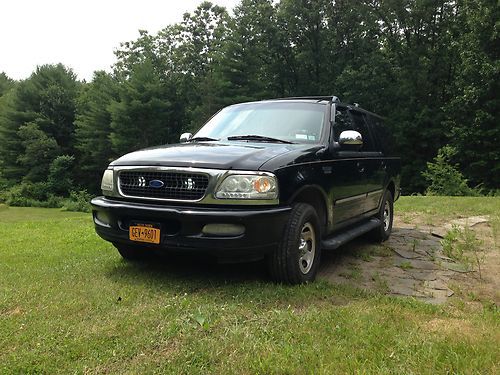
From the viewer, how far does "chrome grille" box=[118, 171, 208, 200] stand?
3.59 meters

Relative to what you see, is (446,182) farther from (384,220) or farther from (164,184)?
(164,184)

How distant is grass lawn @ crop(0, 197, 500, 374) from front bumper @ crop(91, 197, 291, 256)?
386 mm

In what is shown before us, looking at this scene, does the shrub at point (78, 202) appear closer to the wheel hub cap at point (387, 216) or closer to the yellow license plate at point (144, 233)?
the wheel hub cap at point (387, 216)

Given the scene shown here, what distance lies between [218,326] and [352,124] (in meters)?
3.39

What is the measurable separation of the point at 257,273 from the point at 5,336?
7.13 ft

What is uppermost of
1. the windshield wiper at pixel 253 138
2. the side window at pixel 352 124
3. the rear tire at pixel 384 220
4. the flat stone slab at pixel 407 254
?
the side window at pixel 352 124

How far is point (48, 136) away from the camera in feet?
142

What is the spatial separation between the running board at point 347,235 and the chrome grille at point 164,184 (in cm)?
143

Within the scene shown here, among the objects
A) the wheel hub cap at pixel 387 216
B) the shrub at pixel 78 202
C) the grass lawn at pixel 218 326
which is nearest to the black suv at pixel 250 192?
the grass lawn at pixel 218 326

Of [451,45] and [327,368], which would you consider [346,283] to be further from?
[451,45]

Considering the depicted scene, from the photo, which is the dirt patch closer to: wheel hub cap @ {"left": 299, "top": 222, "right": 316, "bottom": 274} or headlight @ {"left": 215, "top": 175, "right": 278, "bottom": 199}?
wheel hub cap @ {"left": 299, "top": 222, "right": 316, "bottom": 274}

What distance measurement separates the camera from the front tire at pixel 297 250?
146 inches

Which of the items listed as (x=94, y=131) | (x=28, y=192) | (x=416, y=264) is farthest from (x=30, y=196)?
(x=416, y=264)

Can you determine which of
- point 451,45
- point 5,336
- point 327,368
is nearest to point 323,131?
point 327,368
